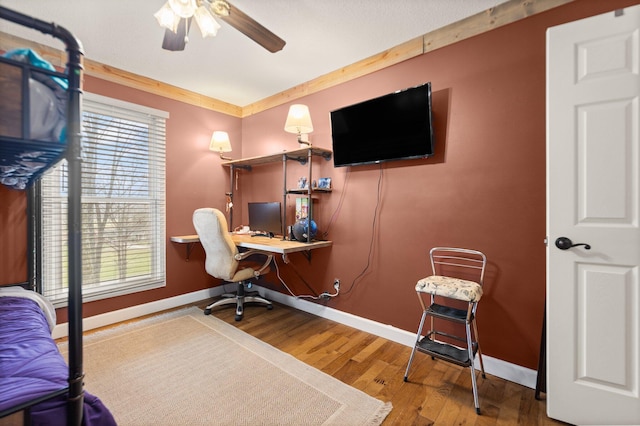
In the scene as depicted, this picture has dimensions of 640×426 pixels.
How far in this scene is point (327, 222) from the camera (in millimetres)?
2951

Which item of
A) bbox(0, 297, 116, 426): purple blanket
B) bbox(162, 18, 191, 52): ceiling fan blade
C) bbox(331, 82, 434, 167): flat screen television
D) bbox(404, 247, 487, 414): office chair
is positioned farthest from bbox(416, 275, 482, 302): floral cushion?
bbox(162, 18, 191, 52): ceiling fan blade

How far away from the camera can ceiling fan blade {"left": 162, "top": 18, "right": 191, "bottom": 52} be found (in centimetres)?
163

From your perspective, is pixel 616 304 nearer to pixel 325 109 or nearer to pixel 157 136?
pixel 325 109

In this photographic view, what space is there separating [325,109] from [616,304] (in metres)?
2.56

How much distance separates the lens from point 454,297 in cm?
177

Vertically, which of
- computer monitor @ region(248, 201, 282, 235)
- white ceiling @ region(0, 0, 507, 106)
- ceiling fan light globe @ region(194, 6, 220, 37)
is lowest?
computer monitor @ region(248, 201, 282, 235)

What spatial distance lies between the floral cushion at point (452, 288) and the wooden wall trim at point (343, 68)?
1.74 m

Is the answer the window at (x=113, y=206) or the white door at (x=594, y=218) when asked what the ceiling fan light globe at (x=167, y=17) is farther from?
the white door at (x=594, y=218)

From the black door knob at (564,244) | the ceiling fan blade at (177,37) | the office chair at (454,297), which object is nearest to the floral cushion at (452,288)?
the office chair at (454,297)

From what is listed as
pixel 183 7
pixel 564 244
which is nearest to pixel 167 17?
pixel 183 7

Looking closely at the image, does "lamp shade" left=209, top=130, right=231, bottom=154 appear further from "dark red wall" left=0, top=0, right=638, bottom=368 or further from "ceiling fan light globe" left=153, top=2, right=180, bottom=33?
"ceiling fan light globe" left=153, top=2, right=180, bottom=33

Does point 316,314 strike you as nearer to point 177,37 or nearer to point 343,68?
point 343,68

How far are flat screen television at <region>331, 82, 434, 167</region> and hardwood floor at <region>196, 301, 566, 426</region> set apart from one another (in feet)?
5.04

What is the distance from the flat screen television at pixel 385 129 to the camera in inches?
86.4
